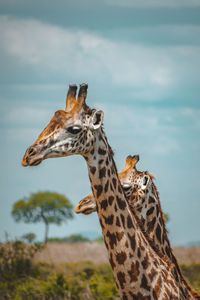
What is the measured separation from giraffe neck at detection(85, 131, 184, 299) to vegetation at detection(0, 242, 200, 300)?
682cm

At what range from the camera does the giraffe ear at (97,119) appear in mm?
6293

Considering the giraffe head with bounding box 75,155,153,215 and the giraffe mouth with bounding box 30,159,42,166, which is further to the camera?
the giraffe head with bounding box 75,155,153,215

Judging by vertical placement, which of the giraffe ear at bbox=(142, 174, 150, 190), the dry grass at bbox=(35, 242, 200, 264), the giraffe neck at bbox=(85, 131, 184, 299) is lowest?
the giraffe neck at bbox=(85, 131, 184, 299)

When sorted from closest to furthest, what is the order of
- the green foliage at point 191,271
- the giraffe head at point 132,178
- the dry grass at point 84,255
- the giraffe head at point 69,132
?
the giraffe head at point 69,132 → the giraffe head at point 132,178 → the green foliage at point 191,271 → the dry grass at point 84,255

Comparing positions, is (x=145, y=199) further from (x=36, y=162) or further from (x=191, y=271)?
(x=191, y=271)

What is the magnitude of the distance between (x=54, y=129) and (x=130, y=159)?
3989 millimetres

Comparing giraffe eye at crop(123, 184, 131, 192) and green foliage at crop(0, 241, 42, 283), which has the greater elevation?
green foliage at crop(0, 241, 42, 283)

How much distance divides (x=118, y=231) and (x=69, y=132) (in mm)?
1344

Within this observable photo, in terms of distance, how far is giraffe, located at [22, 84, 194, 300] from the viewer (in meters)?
6.25

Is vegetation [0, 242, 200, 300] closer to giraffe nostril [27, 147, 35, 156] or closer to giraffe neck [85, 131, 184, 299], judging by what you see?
giraffe neck [85, 131, 184, 299]

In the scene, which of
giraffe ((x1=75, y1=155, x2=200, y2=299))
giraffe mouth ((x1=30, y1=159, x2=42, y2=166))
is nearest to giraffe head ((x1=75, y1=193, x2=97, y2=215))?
giraffe ((x1=75, y1=155, x2=200, y2=299))

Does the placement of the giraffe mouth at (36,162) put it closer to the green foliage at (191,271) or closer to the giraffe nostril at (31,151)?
the giraffe nostril at (31,151)

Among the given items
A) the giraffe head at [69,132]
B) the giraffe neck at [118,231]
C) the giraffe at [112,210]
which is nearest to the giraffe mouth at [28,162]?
the giraffe head at [69,132]

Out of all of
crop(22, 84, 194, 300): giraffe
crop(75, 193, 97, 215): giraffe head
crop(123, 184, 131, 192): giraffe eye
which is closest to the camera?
crop(22, 84, 194, 300): giraffe
